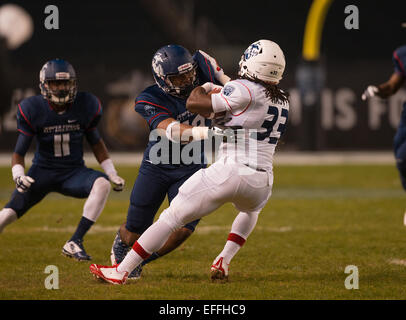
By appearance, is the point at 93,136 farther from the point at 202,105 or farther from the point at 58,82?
the point at 202,105

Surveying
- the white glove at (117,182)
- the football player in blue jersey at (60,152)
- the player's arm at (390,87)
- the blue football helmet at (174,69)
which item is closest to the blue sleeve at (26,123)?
the football player in blue jersey at (60,152)

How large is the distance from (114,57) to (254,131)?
13.3m

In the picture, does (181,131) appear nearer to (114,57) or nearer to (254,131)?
(254,131)

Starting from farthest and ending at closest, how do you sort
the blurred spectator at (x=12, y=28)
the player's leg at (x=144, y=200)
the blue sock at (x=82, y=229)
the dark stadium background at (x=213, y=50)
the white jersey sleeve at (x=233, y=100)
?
the blurred spectator at (x=12, y=28), the dark stadium background at (x=213, y=50), the blue sock at (x=82, y=229), the player's leg at (x=144, y=200), the white jersey sleeve at (x=233, y=100)

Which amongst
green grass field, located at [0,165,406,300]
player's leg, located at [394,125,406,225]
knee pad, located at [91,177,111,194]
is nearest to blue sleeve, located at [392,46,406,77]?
player's leg, located at [394,125,406,225]

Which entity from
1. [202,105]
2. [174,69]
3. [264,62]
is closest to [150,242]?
[202,105]

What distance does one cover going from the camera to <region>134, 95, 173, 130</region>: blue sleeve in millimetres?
4539

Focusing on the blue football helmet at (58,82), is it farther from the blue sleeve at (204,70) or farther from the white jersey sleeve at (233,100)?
the white jersey sleeve at (233,100)

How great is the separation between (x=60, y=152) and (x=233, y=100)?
6.43 ft

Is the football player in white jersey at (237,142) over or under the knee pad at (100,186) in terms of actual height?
over

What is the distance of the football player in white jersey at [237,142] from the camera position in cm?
414

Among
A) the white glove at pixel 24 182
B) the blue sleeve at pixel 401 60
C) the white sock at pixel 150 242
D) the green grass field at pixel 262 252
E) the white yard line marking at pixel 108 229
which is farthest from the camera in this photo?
the white yard line marking at pixel 108 229

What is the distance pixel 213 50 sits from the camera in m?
17.0

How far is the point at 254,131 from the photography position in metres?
4.23
